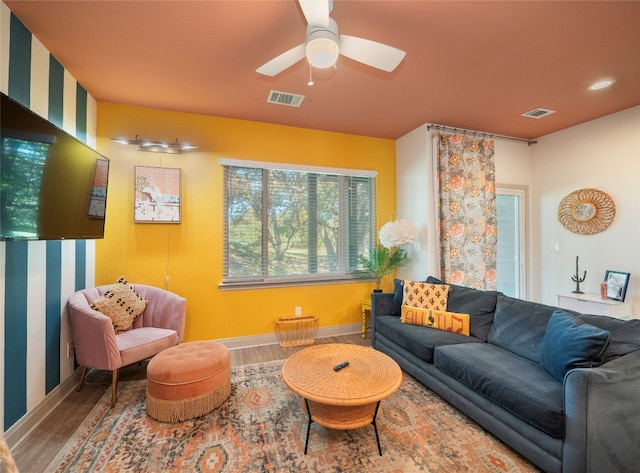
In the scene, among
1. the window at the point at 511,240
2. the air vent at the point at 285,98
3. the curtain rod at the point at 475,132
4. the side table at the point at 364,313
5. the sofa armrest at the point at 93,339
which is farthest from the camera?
the window at the point at 511,240

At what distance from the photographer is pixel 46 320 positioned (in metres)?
2.17

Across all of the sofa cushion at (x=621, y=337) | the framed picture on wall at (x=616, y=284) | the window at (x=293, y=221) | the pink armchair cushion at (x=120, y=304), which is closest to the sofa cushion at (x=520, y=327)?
the sofa cushion at (x=621, y=337)

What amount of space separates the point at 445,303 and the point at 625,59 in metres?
2.49

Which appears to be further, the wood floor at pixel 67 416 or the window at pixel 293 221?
the window at pixel 293 221

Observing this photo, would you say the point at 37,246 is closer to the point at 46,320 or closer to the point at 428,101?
the point at 46,320

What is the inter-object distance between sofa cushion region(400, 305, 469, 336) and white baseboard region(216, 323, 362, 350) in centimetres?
110

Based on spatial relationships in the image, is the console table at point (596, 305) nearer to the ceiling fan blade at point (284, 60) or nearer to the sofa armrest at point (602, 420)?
the sofa armrest at point (602, 420)

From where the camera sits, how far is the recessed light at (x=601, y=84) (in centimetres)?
262

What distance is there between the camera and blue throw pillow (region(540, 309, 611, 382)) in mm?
1570

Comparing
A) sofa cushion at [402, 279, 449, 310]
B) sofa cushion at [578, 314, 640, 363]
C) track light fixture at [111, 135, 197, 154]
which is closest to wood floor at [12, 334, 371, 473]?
sofa cushion at [402, 279, 449, 310]

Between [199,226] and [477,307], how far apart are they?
10.0 feet

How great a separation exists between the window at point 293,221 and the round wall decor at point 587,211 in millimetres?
2569

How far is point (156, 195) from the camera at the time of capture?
10.2ft

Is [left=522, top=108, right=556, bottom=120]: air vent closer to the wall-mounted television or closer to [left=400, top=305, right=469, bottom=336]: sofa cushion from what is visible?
[left=400, top=305, right=469, bottom=336]: sofa cushion
